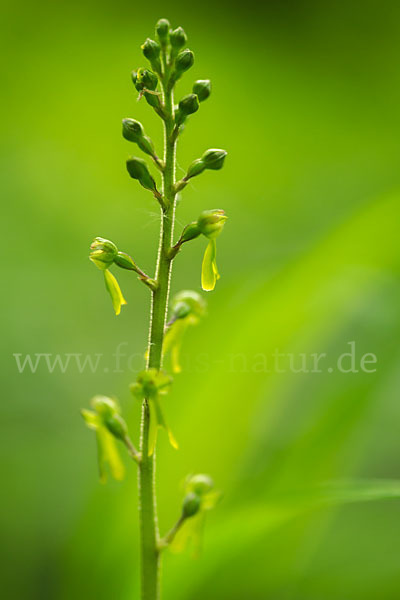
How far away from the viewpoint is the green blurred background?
2.12 m

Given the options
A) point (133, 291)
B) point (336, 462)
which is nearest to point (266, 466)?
point (336, 462)

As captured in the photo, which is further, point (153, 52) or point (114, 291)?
point (114, 291)

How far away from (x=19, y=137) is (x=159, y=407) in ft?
13.8

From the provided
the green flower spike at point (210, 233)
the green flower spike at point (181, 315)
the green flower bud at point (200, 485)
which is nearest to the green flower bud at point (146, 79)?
the green flower spike at point (210, 233)

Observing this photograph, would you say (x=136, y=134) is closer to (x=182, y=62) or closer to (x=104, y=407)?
(x=182, y=62)

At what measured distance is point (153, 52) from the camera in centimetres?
161

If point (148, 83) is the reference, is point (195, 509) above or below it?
below

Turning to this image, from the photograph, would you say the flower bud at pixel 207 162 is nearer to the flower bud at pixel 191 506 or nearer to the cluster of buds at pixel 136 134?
the cluster of buds at pixel 136 134

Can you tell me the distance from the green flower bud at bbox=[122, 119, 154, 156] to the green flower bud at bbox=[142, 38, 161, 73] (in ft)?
0.58

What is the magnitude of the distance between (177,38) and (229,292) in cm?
128

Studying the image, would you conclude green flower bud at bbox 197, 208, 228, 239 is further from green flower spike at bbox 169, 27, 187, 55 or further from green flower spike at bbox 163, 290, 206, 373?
green flower spike at bbox 169, 27, 187, 55

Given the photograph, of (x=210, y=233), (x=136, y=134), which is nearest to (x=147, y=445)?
(x=210, y=233)

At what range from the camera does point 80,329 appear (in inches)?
163

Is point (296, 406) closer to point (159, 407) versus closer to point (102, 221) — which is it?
point (159, 407)
